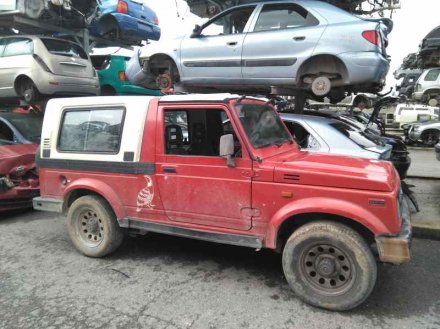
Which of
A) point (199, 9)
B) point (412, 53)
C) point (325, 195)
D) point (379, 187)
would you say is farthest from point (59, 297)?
point (412, 53)

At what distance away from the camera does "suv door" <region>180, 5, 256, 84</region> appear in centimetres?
621

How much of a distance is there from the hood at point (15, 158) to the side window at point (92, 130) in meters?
2.02

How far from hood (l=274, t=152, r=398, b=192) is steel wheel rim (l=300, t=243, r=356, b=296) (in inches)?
Result: 21.5

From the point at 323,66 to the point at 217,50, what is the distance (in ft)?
5.41

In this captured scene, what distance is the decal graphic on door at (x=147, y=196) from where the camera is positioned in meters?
4.18

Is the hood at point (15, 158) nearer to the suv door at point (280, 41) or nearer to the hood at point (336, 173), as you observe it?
the suv door at point (280, 41)

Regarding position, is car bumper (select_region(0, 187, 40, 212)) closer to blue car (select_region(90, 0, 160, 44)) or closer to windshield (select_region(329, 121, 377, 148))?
windshield (select_region(329, 121, 377, 148))

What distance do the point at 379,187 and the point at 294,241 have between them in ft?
2.70

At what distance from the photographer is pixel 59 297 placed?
12.2 feet

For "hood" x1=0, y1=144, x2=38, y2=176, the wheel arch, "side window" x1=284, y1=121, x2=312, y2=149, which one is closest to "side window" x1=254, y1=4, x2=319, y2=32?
the wheel arch

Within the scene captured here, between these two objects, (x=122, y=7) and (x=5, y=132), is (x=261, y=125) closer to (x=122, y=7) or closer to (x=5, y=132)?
(x=5, y=132)

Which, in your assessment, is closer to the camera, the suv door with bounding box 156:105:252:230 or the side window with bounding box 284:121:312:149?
the suv door with bounding box 156:105:252:230

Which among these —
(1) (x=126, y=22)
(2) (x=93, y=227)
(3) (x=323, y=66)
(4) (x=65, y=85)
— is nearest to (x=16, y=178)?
(2) (x=93, y=227)

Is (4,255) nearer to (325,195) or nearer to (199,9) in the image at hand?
(325,195)
